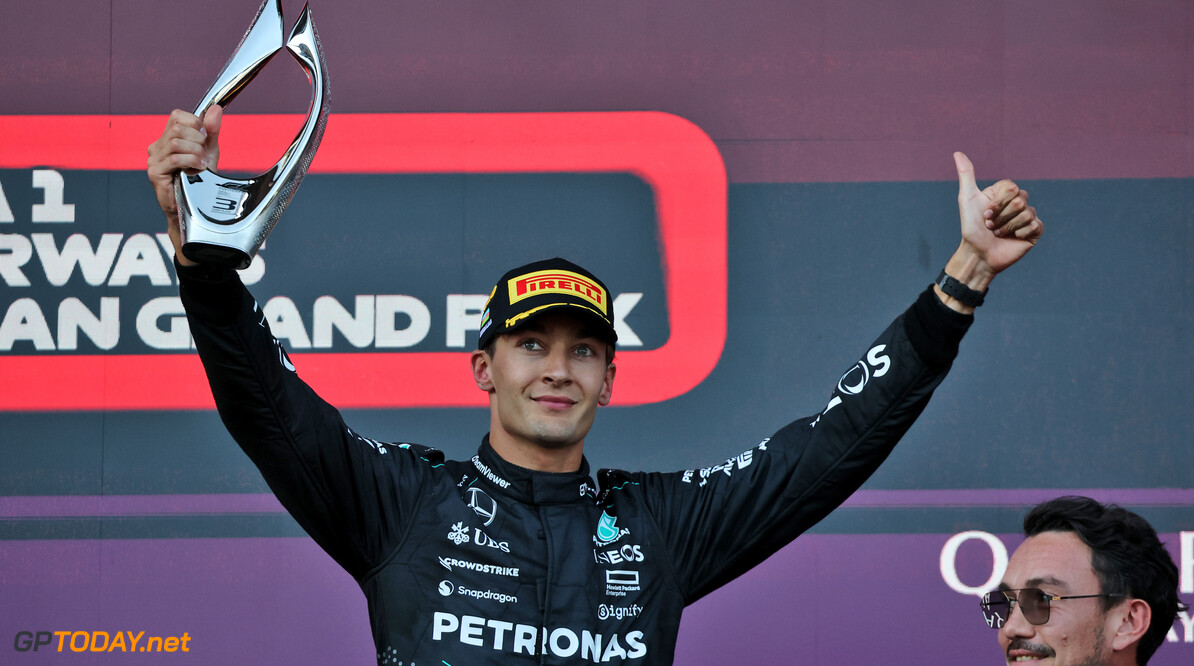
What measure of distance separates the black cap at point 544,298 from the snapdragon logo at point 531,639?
1.19 feet

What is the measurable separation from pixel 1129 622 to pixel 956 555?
77cm

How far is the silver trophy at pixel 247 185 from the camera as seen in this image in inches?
44.3

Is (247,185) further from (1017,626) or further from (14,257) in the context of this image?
(14,257)

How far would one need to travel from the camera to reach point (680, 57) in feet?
7.07

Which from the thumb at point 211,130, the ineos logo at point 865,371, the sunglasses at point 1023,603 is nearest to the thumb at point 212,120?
the thumb at point 211,130

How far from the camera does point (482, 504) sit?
1.40 m

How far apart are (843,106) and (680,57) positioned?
331mm

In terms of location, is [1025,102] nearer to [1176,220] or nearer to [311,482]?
[1176,220]

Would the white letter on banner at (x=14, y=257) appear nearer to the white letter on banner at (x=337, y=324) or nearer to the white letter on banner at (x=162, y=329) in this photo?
the white letter on banner at (x=162, y=329)

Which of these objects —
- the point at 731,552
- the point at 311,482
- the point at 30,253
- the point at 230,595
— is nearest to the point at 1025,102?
the point at 731,552

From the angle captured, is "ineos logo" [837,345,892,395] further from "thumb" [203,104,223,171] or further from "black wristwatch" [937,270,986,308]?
"thumb" [203,104,223,171]

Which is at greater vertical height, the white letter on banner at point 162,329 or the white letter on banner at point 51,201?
the white letter on banner at point 51,201

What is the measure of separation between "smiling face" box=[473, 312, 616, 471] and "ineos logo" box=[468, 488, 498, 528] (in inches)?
2.3

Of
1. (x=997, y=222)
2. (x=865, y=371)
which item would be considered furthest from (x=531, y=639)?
(x=997, y=222)
